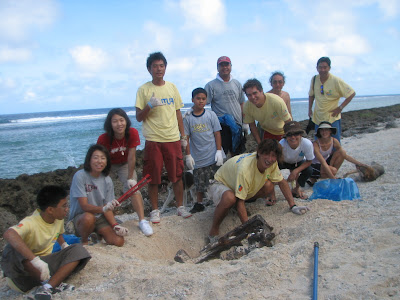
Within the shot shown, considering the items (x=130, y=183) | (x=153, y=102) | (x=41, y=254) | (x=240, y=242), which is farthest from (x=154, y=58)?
(x=41, y=254)

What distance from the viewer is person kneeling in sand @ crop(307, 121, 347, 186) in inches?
184

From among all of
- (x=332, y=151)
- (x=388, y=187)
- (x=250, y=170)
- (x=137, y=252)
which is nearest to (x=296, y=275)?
(x=250, y=170)

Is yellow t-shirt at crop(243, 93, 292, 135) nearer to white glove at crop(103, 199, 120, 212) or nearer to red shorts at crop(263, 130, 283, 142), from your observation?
red shorts at crop(263, 130, 283, 142)

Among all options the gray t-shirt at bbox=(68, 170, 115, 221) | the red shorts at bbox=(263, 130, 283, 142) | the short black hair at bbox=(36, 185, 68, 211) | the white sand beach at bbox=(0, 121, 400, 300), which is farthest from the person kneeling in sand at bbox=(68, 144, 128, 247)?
the red shorts at bbox=(263, 130, 283, 142)

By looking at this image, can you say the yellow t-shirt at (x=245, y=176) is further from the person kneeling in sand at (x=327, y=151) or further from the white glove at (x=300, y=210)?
the person kneeling in sand at (x=327, y=151)

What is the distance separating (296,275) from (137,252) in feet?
5.80

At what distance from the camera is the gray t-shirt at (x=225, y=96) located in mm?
4805

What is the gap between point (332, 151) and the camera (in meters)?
4.86

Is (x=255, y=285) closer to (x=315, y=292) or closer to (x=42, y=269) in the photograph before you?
(x=315, y=292)

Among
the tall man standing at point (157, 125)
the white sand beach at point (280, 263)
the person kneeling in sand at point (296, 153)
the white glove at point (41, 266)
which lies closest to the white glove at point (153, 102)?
the tall man standing at point (157, 125)

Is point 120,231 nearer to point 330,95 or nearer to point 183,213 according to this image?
point 183,213

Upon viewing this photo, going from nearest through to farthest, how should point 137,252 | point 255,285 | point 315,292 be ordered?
point 315,292, point 255,285, point 137,252

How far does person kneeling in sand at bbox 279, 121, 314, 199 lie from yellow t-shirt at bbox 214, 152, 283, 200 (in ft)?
1.86

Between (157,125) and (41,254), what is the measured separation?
6.50 feet
